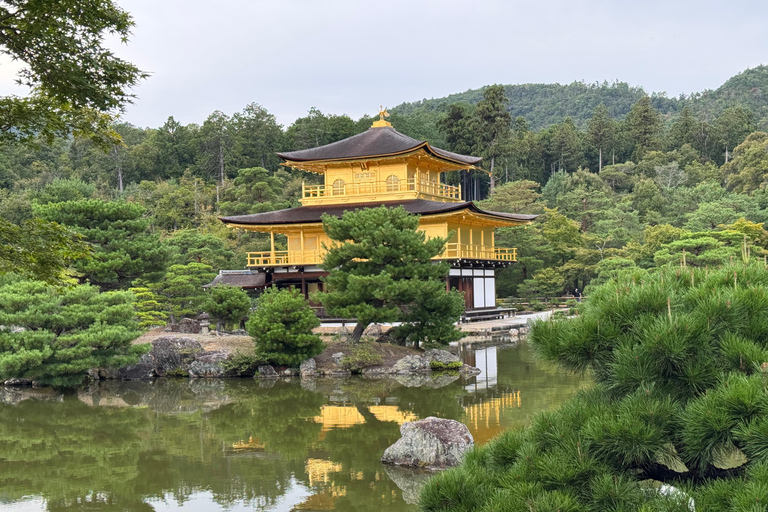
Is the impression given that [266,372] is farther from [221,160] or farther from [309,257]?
[221,160]

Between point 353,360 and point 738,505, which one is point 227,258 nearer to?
point 353,360

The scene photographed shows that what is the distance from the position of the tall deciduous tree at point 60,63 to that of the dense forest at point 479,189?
12354mm

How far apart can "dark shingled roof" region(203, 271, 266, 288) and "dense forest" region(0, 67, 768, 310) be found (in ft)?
5.64

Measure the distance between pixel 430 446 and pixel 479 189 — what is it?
1821 inches

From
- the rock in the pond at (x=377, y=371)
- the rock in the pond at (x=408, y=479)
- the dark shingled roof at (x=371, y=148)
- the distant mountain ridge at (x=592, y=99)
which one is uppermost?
the distant mountain ridge at (x=592, y=99)

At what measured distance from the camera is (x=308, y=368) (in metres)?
14.2

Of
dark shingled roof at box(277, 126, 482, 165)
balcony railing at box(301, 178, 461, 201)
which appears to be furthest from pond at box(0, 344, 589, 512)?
dark shingled roof at box(277, 126, 482, 165)

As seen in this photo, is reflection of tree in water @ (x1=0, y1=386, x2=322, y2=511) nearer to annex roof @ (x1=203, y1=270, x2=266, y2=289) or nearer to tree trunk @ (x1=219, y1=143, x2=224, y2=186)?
annex roof @ (x1=203, y1=270, x2=266, y2=289)

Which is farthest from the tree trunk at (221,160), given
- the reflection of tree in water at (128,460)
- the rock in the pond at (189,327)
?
the reflection of tree in water at (128,460)

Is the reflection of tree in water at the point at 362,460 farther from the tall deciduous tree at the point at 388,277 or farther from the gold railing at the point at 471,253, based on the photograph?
the gold railing at the point at 471,253

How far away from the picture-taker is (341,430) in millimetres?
A: 9242

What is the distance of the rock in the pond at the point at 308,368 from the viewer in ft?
46.4

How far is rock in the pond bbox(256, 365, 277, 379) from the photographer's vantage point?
1412cm

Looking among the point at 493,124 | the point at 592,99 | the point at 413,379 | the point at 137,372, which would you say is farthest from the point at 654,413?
the point at 592,99
